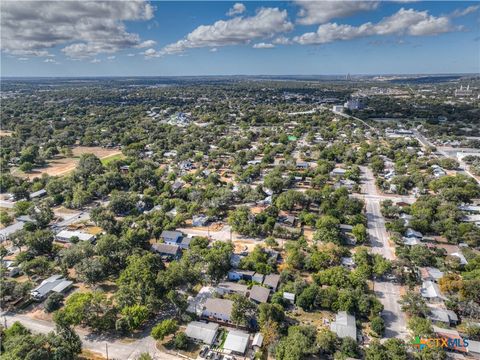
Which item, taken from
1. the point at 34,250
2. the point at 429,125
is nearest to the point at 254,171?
the point at 34,250

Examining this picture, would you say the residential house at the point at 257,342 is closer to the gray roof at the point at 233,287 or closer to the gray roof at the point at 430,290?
the gray roof at the point at 233,287

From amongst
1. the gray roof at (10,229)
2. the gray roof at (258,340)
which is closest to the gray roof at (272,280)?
the gray roof at (258,340)

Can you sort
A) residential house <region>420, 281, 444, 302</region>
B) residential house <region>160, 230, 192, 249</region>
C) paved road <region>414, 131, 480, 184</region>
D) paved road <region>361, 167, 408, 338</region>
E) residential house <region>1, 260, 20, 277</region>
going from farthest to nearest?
1. paved road <region>414, 131, 480, 184</region>
2. residential house <region>160, 230, 192, 249</region>
3. residential house <region>1, 260, 20, 277</region>
4. residential house <region>420, 281, 444, 302</region>
5. paved road <region>361, 167, 408, 338</region>

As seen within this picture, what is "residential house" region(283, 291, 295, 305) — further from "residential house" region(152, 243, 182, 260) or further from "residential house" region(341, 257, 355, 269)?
"residential house" region(152, 243, 182, 260)

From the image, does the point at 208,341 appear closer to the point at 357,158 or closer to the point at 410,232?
the point at 410,232

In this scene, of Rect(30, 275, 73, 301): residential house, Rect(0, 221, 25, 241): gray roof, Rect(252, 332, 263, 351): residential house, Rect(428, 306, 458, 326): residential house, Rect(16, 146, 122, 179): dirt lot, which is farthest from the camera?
Rect(16, 146, 122, 179): dirt lot

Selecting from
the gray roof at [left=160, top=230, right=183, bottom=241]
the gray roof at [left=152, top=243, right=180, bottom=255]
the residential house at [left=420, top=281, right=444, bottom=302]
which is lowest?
the residential house at [left=420, top=281, right=444, bottom=302]

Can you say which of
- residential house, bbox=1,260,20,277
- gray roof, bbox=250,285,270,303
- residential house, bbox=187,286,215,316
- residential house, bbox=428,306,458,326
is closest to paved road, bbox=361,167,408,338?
residential house, bbox=428,306,458,326
